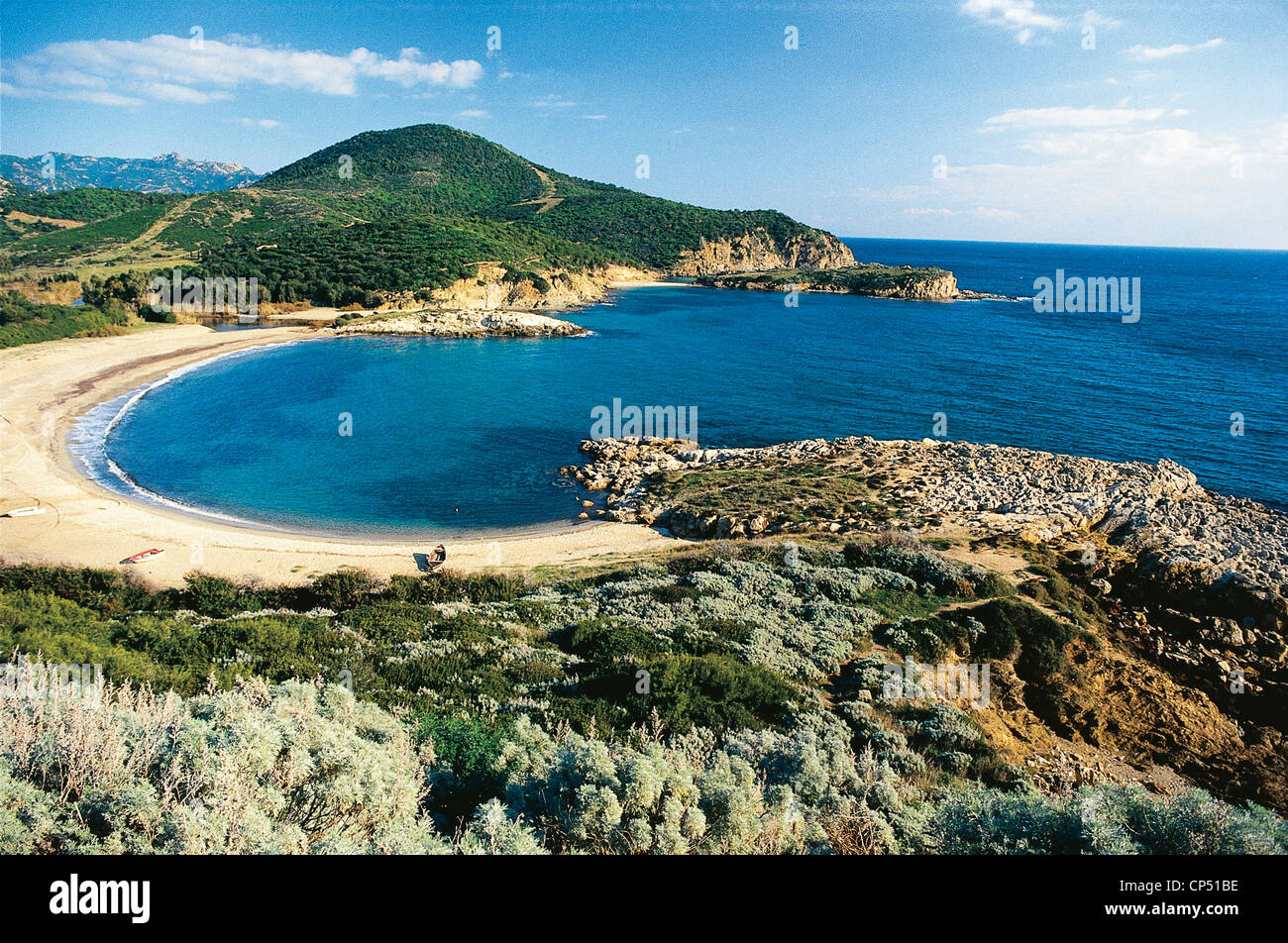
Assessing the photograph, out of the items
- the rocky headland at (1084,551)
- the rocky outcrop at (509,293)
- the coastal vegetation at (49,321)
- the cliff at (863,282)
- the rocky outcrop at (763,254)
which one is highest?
the rocky outcrop at (763,254)

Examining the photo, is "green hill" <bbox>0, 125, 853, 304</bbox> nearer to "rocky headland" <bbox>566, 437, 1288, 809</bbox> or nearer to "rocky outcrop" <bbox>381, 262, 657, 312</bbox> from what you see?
"rocky outcrop" <bbox>381, 262, 657, 312</bbox>

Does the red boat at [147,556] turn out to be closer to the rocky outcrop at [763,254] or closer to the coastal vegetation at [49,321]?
the coastal vegetation at [49,321]

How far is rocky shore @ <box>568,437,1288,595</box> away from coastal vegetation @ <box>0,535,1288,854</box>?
6749mm

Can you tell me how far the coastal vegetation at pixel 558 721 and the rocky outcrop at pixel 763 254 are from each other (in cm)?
12460

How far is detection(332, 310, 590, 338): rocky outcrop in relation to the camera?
66.2 metres

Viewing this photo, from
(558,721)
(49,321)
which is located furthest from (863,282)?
(558,721)

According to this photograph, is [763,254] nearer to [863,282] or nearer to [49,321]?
[863,282]

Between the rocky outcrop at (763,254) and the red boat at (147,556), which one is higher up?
the rocky outcrop at (763,254)

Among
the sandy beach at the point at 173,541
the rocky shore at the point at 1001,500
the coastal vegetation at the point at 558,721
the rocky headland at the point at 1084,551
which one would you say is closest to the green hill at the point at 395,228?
the sandy beach at the point at 173,541

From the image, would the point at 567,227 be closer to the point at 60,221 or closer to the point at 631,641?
the point at 60,221

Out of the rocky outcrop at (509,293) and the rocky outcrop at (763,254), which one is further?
the rocky outcrop at (763,254)

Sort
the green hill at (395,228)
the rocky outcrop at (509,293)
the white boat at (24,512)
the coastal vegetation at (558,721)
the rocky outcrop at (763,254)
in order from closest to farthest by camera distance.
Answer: the coastal vegetation at (558,721) < the white boat at (24,512) < the rocky outcrop at (509,293) < the green hill at (395,228) < the rocky outcrop at (763,254)

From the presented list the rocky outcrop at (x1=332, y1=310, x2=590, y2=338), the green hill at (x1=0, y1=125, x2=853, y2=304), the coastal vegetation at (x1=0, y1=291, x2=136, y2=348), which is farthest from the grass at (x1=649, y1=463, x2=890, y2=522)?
the green hill at (x1=0, y1=125, x2=853, y2=304)

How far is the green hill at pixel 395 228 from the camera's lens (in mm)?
75750
